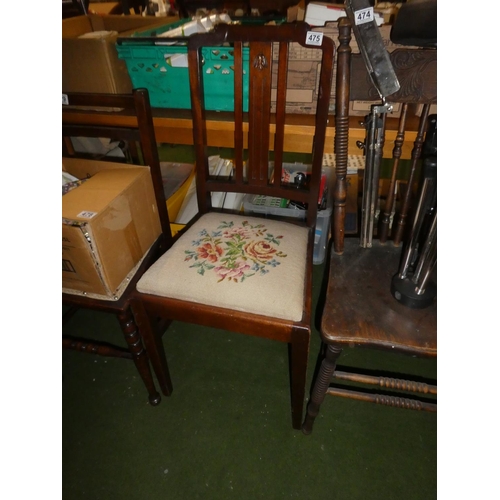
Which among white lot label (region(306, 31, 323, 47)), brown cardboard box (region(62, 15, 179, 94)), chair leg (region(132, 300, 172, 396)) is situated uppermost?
white lot label (region(306, 31, 323, 47))

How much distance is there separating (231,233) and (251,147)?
29cm

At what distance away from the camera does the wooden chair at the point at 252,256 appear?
2.87 ft

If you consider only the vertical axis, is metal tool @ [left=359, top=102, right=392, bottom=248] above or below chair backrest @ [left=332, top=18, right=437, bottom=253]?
below

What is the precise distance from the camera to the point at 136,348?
105 centimetres

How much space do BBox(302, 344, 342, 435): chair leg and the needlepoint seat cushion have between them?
5.4 inches

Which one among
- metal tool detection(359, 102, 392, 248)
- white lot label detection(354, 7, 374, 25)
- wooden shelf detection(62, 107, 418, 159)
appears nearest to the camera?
white lot label detection(354, 7, 374, 25)

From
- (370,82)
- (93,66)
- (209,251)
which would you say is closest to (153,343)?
(209,251)

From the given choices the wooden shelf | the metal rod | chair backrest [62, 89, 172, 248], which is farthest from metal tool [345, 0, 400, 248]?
chair backrest [62, 89, 172, 248]

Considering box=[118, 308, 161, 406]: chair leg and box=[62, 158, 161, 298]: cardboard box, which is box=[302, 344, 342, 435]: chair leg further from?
box=[62, 158, 161, 298]: cardboard box

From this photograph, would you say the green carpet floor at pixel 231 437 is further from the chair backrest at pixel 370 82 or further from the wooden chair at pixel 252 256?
the chair backrest at pixel 370 82

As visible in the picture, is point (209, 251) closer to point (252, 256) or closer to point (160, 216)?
point (252, 256)

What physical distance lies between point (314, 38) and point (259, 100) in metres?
0.22

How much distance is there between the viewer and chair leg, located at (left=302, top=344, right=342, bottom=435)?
865mm
